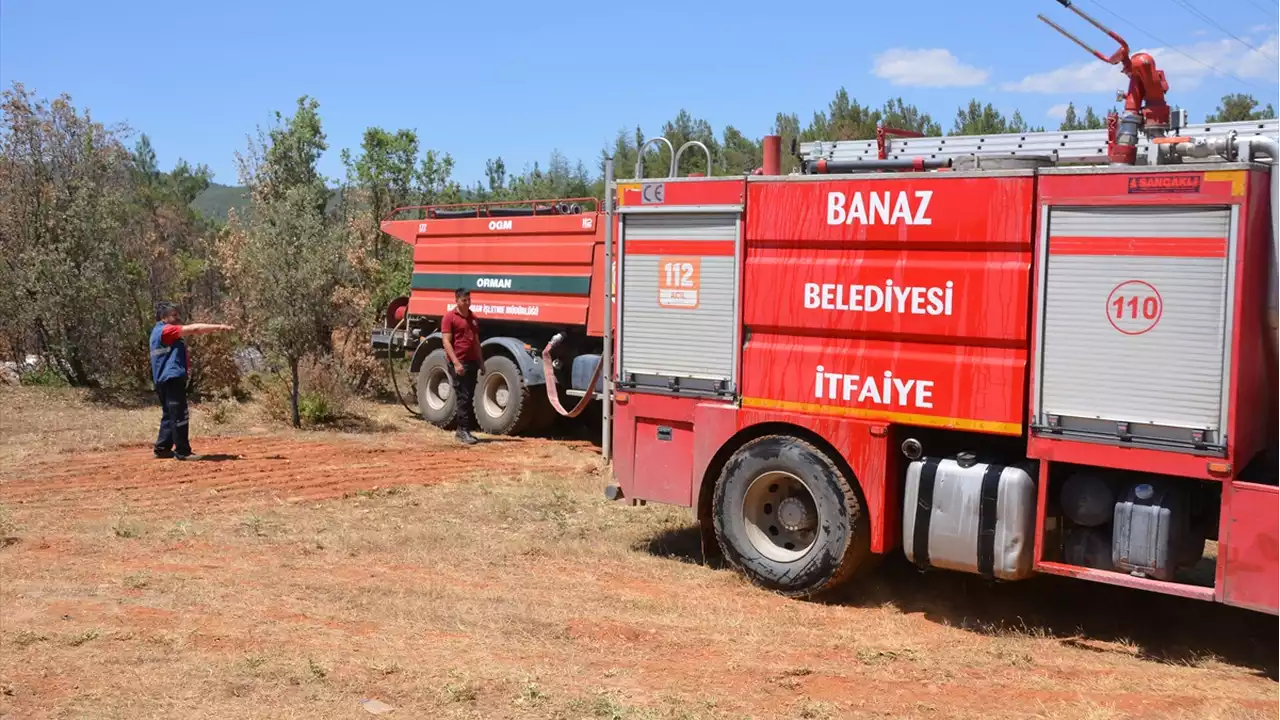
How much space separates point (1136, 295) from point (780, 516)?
2573 mm

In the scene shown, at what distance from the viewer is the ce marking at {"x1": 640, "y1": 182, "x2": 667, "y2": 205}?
7.85m

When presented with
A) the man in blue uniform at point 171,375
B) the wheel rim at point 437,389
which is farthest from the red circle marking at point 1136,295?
the wheel rim at point 437,389

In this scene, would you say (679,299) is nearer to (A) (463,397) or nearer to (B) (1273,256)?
(B) (1273,256)

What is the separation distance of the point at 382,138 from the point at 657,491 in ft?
65.5

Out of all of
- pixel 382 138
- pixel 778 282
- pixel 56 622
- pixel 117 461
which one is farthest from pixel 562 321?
pixel 382 138

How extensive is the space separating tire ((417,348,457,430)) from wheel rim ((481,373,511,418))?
646 mm

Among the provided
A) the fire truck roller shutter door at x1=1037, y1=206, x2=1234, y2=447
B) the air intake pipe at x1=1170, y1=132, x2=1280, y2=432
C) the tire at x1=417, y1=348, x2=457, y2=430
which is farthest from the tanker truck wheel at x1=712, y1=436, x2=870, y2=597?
the tire at x1=417, y1=348, x2=457, y2=430

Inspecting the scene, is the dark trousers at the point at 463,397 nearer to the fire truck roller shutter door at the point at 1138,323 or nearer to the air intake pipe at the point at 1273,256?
the fire truck roller shutter door at the point at 1138,323

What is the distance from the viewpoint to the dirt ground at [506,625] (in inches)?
215

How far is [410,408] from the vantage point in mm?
16734

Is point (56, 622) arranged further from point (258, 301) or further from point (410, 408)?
point (410, 408)

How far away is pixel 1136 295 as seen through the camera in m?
6.15

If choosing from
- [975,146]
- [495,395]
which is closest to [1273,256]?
[975,146]

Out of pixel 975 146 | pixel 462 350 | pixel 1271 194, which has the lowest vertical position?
pixel 462 350
